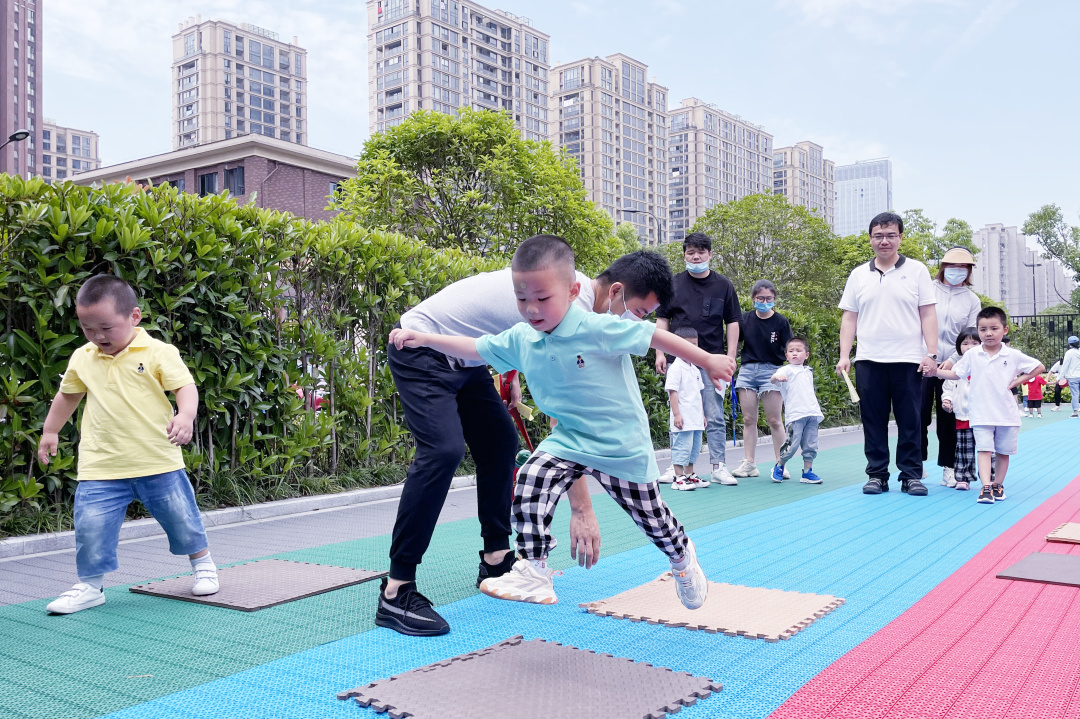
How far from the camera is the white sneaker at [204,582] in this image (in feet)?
12.7

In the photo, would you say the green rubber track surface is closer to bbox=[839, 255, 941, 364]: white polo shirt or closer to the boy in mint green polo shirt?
the boy in mint green polo shirt

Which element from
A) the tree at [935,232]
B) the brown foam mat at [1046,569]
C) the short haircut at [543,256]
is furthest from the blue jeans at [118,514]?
the tree at [935,232]

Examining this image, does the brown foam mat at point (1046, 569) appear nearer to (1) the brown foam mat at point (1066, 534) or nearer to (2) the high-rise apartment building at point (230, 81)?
(1) the brown foam mat at point (1066, 534)

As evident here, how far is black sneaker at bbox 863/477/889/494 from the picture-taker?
23.9ft

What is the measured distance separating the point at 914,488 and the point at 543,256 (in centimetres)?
538

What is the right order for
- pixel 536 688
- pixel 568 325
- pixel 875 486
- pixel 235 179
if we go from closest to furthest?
pixel 536 688
pixel 568 325
pixel 875 486
pixel 235 179

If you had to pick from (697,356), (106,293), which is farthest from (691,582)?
(106,293)

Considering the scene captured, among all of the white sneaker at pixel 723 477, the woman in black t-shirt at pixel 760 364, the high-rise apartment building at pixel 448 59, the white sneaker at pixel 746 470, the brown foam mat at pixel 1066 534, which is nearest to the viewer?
the brown foam mat at pixel 1066 534

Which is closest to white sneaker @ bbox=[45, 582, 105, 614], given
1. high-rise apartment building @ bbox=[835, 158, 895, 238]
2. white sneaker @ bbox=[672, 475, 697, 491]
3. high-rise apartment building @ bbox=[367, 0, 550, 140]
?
white sneaker @ bbox=[672, 475, 697, 491]

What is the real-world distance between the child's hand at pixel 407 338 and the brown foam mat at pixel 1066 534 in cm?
405

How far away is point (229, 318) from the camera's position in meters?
6.34

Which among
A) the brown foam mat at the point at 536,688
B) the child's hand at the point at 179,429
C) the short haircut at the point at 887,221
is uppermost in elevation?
the short haircut at the point at 887,221

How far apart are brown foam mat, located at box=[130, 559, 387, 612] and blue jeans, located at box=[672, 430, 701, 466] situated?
159 inches

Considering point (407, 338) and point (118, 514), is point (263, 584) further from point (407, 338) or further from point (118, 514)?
point (407, 338)
